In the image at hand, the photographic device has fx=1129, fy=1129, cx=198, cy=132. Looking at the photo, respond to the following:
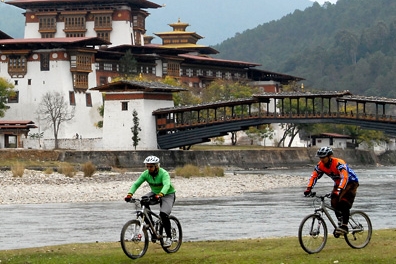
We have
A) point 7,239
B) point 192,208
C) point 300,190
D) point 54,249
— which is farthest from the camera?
point 300,190

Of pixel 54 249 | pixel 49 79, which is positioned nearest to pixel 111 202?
pixel 54 249

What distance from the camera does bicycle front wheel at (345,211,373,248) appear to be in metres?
18.7

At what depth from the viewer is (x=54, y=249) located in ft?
66.1

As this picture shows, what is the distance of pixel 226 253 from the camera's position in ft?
60.7

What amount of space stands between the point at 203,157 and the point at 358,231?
63.8 metres

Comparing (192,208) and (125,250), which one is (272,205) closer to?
(192,208)

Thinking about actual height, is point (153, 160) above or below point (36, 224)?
above

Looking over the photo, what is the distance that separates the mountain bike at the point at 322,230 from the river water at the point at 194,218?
5.94 m

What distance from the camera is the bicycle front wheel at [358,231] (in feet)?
61.5

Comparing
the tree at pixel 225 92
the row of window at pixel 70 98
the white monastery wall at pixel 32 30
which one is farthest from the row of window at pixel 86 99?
the white monastery wall at pixel 32 30

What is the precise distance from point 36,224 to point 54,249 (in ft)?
30.8

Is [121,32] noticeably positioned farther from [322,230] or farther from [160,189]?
[322,230]

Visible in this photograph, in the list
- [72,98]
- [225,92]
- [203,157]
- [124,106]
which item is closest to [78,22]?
[225,92]

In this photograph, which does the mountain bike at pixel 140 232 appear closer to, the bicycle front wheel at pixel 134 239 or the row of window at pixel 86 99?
the bicycle front wheel at pixel 134 239
